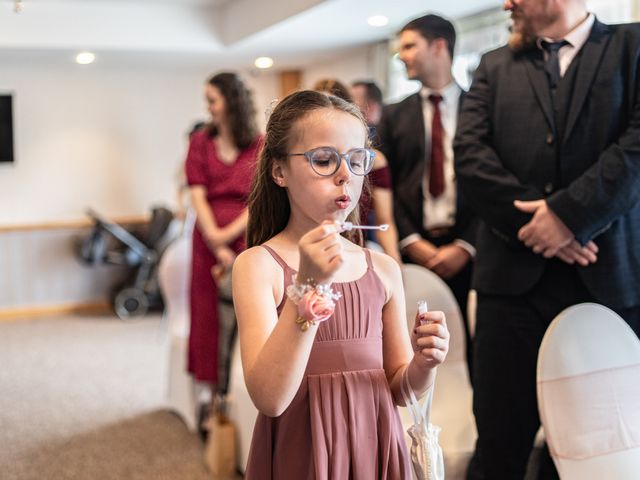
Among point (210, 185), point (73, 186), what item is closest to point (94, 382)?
point (210, 185)

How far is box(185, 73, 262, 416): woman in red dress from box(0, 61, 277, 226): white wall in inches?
184

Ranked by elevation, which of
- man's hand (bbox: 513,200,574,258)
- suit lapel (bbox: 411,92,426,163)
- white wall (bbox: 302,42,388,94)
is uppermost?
white wall (bbox: 302,42,388,94)

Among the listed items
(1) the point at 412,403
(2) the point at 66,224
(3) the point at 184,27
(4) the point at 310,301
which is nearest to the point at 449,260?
(1) the point at 412,403

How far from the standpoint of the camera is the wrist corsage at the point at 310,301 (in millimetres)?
1097

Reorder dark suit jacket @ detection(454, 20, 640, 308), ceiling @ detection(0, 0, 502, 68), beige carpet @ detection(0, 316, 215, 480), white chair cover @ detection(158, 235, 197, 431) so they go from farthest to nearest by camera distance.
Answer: ceiling @ detection(0, 0, 502, 68)
white chair cover @ detection(158, 235, 197, 431)
beige carpet @ detection(0, 316, 215, 480)
dark suit jacket @ detection(454, 20, 640, 308)

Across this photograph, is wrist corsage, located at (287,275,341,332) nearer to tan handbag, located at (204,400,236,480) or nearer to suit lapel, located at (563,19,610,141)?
suit lapel, located at (563,19,610,141)

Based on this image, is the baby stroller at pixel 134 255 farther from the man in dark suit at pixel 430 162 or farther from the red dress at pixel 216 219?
the man in dark suit at pixel 430 162

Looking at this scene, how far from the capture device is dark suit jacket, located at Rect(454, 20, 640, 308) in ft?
6.14

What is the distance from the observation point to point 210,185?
3363 millimetres

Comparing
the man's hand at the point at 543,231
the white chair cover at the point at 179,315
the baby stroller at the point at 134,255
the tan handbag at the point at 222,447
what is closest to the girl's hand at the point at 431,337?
the man's hand at the point at 543,231

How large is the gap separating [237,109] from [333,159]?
83.2 inches

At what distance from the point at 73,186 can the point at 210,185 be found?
4792 mm

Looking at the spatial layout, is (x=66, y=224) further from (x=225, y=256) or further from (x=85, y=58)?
(x=225, y=256)

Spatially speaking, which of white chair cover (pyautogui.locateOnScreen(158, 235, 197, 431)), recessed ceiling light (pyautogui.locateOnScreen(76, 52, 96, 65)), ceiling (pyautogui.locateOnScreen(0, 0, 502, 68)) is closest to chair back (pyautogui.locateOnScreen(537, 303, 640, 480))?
white chair cover (pyautogui.locateOnScreen(158, 235, 197, 431))
